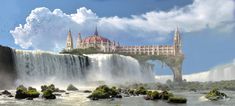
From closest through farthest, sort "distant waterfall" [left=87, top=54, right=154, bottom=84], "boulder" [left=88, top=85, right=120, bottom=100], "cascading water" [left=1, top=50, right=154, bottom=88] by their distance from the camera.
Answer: "boulder" [left=88, top=85, right=120, bottom=100]
"cascading water" [left=1, top=50, right=154, bottom=88]
"distant waterfall" [left=87, top=54, right=154, bottom=84]

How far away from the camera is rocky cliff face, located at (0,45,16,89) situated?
86375 millimetres

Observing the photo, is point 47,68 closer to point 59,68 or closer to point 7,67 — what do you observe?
point 59,68

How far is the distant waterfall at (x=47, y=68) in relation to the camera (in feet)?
309

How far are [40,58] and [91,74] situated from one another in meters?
31.2

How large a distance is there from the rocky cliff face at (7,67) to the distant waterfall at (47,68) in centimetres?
160

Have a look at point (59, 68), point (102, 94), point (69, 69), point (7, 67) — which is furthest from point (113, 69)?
point (102, 94)

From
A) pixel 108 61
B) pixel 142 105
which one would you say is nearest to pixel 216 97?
pixel 142 105

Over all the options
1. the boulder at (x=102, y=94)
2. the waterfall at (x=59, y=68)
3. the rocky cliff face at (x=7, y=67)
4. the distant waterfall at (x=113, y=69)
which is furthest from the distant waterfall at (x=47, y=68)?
the boulder at (x=102, y=94)

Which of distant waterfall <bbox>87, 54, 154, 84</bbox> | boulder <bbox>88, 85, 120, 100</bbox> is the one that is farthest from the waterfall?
boulder <bbox>88, 85, 120, 100</bbox>

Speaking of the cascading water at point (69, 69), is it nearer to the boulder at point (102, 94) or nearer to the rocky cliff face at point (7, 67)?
the rocky cliff face at point (7, 67)

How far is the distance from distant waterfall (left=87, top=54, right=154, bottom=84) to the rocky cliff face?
121 feet

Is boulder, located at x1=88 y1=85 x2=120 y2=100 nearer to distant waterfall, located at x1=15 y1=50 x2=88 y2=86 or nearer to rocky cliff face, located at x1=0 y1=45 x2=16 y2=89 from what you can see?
rocky cliff face, located at x1=0 y1=45 x2=16 y2=89

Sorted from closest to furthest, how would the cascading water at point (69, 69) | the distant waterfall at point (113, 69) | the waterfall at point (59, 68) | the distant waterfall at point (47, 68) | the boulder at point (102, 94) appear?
the boulder at point (102, 94), the waterfall at point (59, 68), the distant waterfall at point (47, 68), the cascading water at point (69, 69), the distant waterfall at point (113, 69)

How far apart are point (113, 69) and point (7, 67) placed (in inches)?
2390
